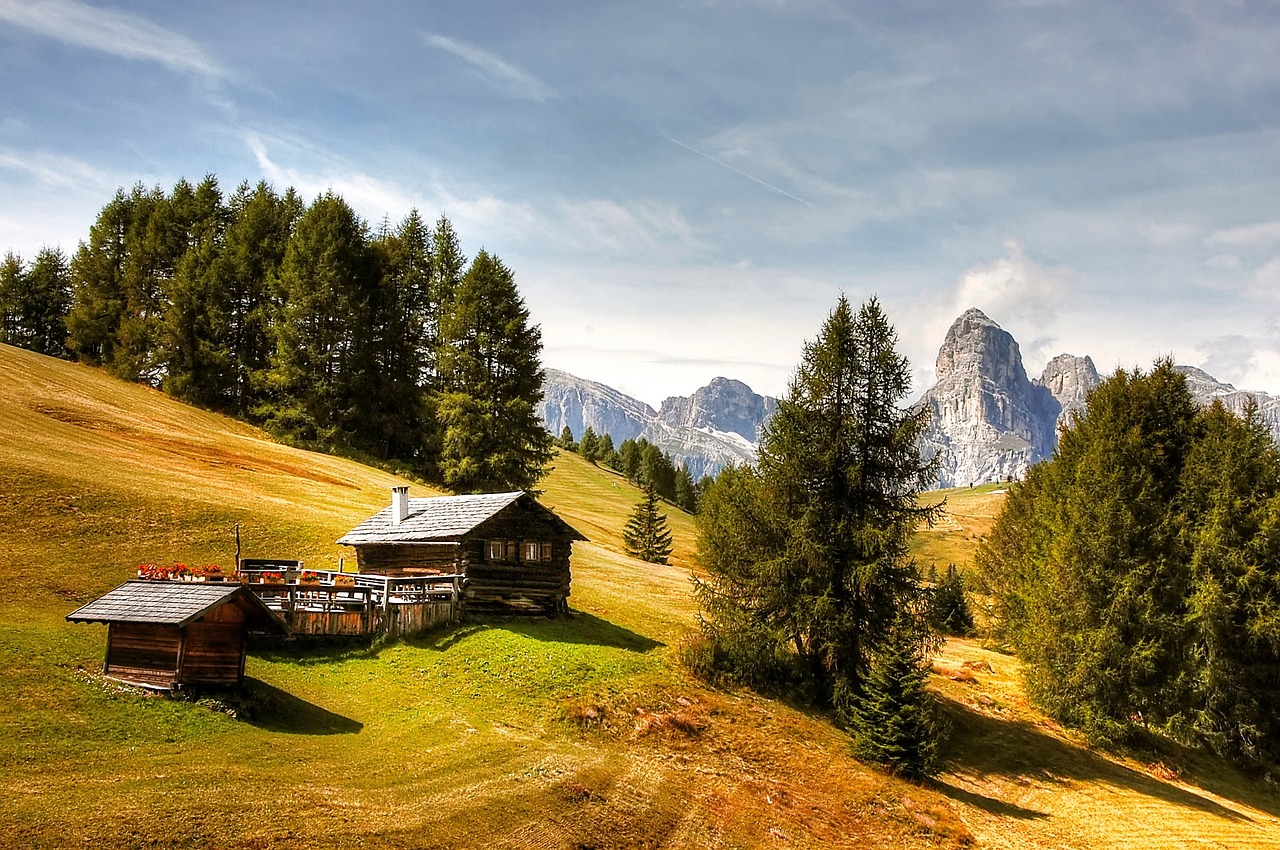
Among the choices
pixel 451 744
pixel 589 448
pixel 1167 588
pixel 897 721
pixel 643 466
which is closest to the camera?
pixel 451 744

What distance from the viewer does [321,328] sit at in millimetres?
67250

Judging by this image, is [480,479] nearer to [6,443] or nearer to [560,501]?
[6,443]

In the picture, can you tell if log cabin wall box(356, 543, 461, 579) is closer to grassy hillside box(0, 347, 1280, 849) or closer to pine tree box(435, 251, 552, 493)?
grassy hillside box(0, 347, 1280, 849)

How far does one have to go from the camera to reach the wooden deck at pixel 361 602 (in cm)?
2883

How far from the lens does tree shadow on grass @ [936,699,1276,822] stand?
3014 cm

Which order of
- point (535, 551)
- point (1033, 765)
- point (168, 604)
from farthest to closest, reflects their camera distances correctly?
point (535, 551)
point (1033, 765)
point (168, 604)

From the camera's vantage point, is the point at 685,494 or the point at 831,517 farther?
the point at 685,494

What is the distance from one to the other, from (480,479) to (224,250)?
3831cm

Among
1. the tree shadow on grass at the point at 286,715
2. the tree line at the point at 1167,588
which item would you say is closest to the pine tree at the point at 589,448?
the tree line at the point at 1167,588

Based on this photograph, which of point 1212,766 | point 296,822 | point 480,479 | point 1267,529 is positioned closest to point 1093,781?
point 1212,766

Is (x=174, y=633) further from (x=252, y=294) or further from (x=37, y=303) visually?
(x=37, y=303)

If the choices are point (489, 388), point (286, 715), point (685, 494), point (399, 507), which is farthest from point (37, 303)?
point (685, 494)

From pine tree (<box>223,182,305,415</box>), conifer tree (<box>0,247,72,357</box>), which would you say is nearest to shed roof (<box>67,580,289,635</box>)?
pine tree (<box>223,182,305,415</box>)

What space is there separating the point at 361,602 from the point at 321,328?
4379cm
